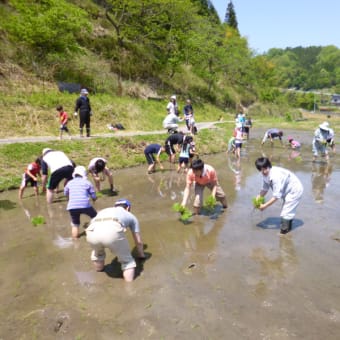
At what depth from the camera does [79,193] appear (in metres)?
5.95

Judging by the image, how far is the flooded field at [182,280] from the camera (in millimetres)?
3667

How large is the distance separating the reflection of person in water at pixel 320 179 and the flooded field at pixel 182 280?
1134 millimetres

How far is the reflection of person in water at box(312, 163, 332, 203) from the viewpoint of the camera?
355 inches

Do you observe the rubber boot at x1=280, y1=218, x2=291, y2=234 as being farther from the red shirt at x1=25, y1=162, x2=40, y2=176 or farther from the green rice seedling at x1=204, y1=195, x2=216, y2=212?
the red shirt at x1=25, y1=162, x2=40, y2=176

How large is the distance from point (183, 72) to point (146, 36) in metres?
8.07

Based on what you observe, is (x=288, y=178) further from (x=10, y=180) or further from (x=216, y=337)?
(x=10, y=180)

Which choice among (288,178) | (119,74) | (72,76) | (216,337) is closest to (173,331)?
(216,337)

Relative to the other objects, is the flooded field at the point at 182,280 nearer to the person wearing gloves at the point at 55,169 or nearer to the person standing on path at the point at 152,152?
the person wearing gloves at the point at 55,169

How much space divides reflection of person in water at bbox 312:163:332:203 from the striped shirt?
5.83m

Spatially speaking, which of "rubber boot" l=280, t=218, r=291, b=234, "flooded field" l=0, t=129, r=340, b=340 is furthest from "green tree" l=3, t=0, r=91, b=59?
"rubber boot" l=280, t=218, r=291, b=234

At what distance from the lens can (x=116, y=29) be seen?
28.5 metres

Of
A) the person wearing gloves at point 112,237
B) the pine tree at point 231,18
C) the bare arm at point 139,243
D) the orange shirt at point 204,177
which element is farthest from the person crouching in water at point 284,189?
the pine tree at point 231,18

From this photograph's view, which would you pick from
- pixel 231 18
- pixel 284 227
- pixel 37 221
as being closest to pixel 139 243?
pixel 37 221

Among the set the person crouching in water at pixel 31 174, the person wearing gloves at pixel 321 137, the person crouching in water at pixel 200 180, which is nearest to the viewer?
the person crouching in water at pixel 200 180
